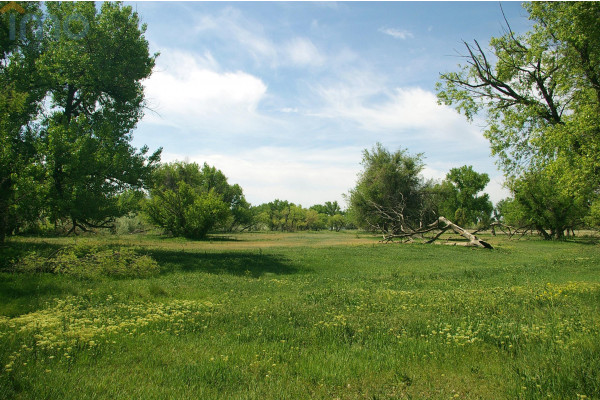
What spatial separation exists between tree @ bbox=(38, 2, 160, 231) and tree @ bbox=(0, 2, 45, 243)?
2.27ft

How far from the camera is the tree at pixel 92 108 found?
18.2 metres

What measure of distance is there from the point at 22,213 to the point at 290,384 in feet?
60.7

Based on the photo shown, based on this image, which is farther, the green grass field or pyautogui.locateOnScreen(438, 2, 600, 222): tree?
pyautogui.locateOnScreen(438, 2, 600, 222): tree

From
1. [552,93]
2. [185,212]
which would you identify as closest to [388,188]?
[185,212]

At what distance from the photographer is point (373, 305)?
1007 centimetres

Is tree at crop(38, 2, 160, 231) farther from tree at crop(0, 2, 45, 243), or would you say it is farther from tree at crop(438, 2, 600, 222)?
tree at crop(438, 2, 600, 222)

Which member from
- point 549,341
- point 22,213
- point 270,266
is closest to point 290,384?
point 549,341

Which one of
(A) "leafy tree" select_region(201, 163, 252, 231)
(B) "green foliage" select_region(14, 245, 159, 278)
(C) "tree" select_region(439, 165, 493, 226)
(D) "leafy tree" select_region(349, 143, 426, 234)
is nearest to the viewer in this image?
(B) "green foliage" select_region(14, 245, 159, 278)

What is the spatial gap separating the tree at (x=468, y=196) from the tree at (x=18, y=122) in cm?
8287

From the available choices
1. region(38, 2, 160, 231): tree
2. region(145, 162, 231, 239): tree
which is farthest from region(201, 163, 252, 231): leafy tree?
region(38, 2, 160, 231): tree

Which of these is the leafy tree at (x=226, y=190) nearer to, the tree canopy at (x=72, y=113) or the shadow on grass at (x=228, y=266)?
the tree canopy at (x=72, y=113)

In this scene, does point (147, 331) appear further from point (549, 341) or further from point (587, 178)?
point (587, 178)

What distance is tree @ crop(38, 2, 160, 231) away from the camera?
1820cm

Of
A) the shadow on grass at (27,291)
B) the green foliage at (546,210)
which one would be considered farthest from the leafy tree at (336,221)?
the shadow on grass at (27,291)
